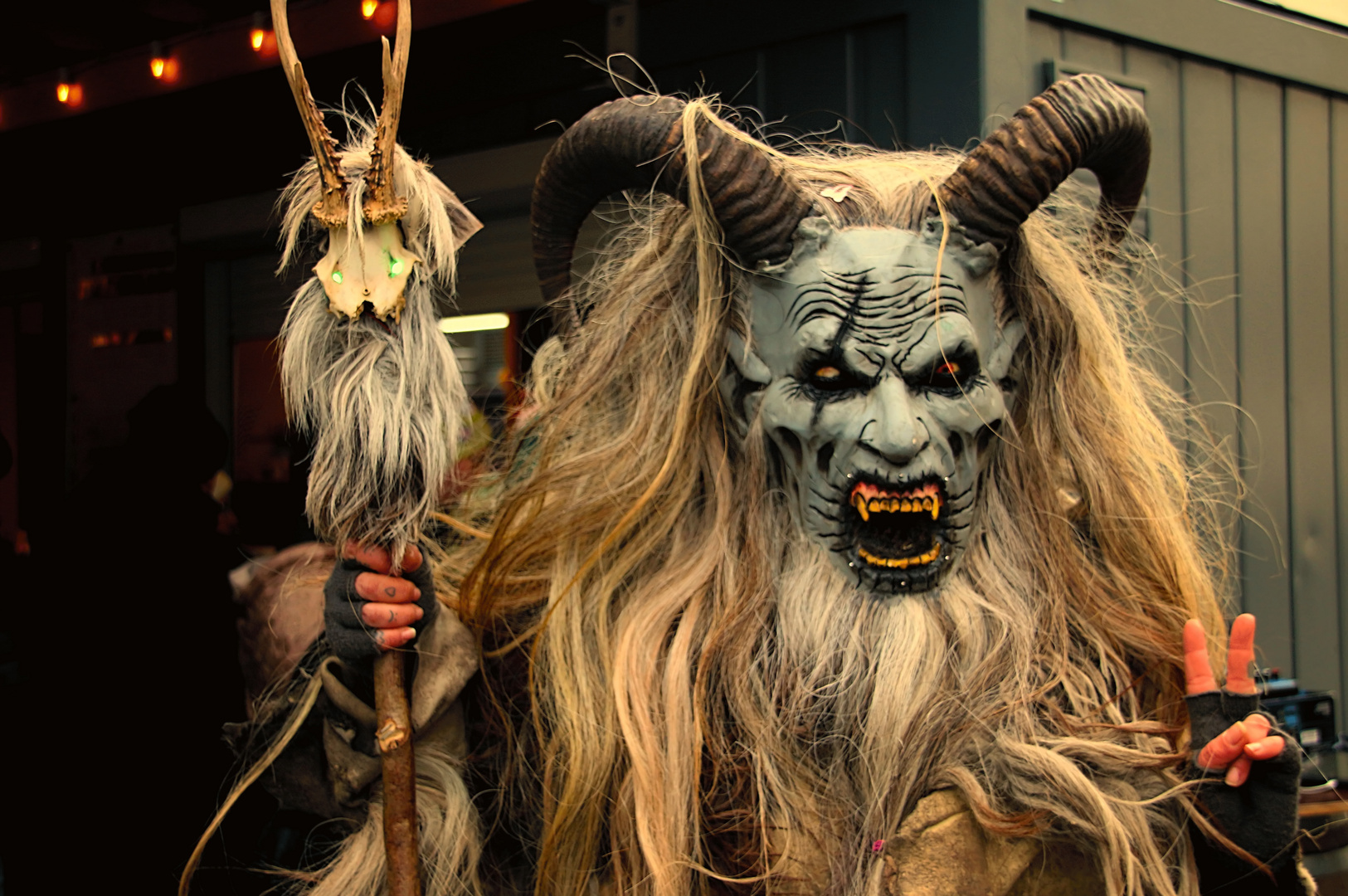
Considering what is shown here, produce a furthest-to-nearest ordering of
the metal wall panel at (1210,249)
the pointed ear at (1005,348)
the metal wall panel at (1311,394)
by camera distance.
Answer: the metal wall panel at (1311,394) → the metal wall panel at (1210,249) → the pointed ear at (1005,348)

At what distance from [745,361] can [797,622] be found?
1.39 ft

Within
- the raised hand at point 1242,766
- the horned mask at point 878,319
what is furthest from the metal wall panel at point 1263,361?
the raised hand at point 1242,766

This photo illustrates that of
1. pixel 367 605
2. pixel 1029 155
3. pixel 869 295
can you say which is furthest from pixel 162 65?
pixel 1029 155

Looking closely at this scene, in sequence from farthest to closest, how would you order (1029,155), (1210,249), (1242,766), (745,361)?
(1210,249) < (745,361) < (1029,155) < (1242,766)

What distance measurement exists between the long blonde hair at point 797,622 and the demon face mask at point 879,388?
63 mm

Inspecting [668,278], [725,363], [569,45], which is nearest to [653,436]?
[725,363]

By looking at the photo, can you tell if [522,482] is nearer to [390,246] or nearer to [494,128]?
[390,246]

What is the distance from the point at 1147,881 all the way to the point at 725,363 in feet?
3.19

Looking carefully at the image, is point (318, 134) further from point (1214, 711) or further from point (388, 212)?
point (1214, 711)

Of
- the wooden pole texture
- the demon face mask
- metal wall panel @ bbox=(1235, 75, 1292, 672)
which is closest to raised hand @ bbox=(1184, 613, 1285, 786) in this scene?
the demon face mask

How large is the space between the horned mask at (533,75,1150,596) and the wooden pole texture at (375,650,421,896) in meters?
0.67

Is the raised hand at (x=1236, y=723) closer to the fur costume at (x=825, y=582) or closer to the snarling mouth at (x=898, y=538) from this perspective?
the fur costume at (x=825, y=582)

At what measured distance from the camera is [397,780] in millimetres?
1410

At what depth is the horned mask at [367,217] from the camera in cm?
129
